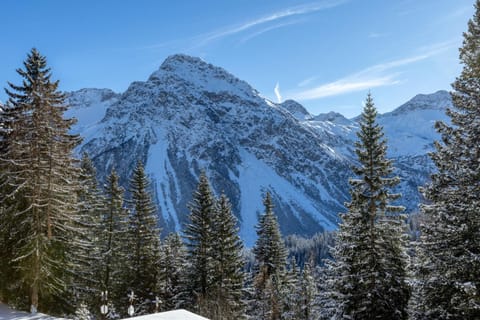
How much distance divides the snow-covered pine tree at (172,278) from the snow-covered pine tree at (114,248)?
2.77m

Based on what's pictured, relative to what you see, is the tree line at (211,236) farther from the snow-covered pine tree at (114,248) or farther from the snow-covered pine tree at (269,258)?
the snow-covered pine tree at (269,258)

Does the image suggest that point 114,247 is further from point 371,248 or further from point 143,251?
point 371,248

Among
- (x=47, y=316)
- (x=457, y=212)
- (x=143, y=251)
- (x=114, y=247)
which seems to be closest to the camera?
(x=457, y=212)

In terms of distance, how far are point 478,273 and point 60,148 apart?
18.4 m

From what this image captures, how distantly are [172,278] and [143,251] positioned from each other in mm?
5262

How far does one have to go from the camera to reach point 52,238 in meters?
19.3

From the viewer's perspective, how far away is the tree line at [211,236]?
14711mm

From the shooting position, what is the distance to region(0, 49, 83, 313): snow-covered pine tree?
18.8m

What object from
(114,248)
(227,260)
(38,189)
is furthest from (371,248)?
(114,248)

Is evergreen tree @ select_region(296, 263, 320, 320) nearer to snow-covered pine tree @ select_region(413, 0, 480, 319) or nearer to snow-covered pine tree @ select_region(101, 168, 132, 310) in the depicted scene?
snow-covered pine tree @ select_region(101, 168, 132, 310)

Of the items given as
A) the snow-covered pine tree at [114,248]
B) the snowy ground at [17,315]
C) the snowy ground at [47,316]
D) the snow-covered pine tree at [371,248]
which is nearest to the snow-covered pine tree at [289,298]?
the snow-covered pine tree at [114,248]

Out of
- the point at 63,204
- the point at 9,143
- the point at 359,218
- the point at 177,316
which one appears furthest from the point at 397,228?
the point at 9,143

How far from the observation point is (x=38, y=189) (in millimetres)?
19266

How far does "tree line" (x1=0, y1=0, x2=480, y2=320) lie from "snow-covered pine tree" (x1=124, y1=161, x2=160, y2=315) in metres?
0.08
